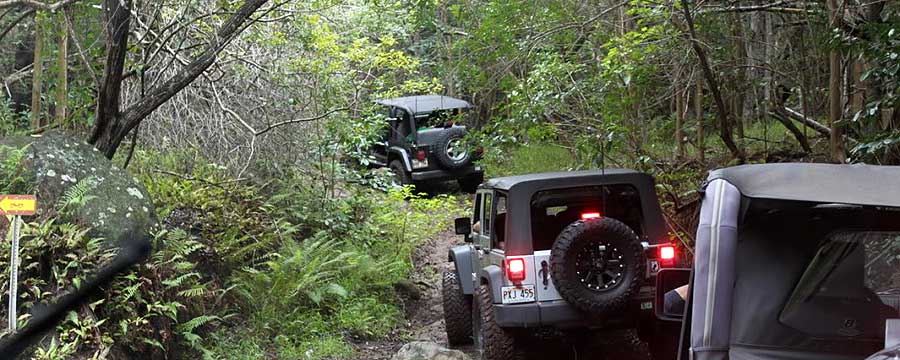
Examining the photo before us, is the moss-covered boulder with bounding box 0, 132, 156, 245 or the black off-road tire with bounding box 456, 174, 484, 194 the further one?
the black off-road tire with bounding box 456, 174, 484, 194

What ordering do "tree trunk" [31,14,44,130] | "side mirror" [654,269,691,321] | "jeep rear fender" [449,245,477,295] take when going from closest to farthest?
"side mirror" [654,269,691,321] → "jeep rear fender" [449,245,477,295] → "tree trunk" [31,14,44,130]

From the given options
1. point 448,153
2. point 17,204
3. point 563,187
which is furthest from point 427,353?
point 448,153

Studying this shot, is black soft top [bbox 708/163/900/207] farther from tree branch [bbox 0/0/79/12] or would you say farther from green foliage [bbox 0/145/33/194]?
green foliage [bbox 0/145/33/194]

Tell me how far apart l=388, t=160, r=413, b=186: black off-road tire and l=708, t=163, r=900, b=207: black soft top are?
590 inches

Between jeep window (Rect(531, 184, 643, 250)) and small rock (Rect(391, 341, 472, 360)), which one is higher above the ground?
jeep window (Rect(531, 184, 643, 250))

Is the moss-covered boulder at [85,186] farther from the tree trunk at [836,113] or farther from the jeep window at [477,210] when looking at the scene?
the tree trunk at [836,113]

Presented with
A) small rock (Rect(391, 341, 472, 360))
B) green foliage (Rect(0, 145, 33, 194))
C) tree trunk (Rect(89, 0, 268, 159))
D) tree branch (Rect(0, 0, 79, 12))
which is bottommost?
small rock (Rect(391, 341, 472, 360))

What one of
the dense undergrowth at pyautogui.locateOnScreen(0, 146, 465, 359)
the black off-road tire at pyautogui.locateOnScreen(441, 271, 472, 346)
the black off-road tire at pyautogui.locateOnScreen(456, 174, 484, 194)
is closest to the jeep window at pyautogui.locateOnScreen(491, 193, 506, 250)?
the black off-road tire at pyautogui.locateOnScreen(441, 271, 472, 346)

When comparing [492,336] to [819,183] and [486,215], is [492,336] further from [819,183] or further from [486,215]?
[819,183]

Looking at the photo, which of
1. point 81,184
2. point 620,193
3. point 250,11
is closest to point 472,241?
point 620,193

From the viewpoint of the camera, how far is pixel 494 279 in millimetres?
7922

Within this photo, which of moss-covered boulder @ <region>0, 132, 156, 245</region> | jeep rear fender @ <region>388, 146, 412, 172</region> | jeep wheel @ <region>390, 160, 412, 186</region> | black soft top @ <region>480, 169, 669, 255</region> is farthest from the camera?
jeep wheel @ <region>390, 160, 412, 186</region>

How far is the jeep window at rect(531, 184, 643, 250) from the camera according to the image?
8.20 meters

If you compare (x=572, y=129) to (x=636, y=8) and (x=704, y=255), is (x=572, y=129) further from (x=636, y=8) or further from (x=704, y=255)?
Answer: (x=704, y=255)
